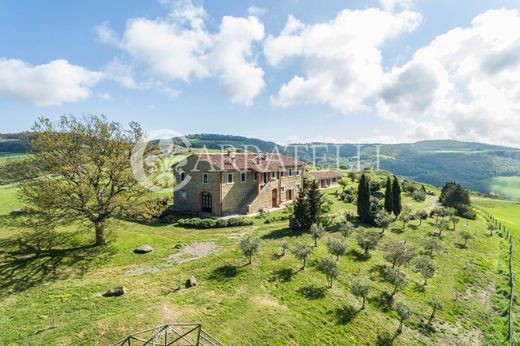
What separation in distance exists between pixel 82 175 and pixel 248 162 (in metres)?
27.0

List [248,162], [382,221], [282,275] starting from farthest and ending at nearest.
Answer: [248,162], [382,221], [282,275]

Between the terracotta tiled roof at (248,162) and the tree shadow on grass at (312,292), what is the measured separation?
82.4 feet

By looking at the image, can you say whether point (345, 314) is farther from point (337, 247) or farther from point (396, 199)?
point (396, 199)

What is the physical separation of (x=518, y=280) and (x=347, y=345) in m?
25.7

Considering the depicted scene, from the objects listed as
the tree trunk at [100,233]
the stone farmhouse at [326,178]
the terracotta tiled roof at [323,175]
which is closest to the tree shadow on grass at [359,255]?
the tree trunk at [100,233]

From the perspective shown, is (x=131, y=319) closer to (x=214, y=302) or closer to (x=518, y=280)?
(x=214, y=302)

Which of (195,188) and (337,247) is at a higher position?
(195,188)

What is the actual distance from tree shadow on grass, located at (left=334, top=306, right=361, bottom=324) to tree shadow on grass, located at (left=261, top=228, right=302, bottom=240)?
13.9 m

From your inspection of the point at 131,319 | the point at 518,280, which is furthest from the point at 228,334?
the point at 518,280

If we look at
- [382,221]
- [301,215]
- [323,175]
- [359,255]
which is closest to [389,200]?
[382,221]

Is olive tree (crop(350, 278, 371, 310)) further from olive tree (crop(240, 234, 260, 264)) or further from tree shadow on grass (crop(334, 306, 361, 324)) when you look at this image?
olive tree (crop(240, 234, 260, 264))

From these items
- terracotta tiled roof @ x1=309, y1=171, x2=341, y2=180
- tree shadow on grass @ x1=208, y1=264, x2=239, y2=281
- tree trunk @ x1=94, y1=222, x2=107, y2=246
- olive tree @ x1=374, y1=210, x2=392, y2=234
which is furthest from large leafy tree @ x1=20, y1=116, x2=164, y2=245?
terracotta tiled roof @ x1=309, y1=171, x2=341, y2=180

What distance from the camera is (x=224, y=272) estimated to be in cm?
2386

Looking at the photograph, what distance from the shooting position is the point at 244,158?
50656 millimetres
